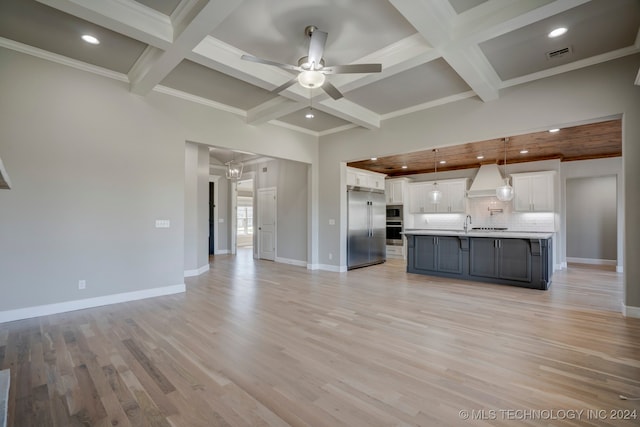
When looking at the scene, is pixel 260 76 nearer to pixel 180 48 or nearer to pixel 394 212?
pixel 180 48

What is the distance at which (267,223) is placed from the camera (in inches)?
340

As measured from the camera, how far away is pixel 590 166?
295 inches

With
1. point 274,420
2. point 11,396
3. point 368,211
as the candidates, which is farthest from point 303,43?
point 368,211

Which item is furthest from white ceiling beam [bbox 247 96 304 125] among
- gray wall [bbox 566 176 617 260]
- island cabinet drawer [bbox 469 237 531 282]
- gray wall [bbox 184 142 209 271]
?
gray wall [bbox 566 176 617 260]

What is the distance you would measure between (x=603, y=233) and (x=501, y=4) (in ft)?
28.0

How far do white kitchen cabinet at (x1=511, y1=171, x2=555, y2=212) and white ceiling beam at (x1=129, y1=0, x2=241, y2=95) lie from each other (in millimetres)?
7668

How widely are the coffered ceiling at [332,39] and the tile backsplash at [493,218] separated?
441cm

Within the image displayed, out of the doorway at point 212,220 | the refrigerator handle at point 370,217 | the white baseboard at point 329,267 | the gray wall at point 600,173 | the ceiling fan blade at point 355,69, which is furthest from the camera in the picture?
the doorway at point 212,220

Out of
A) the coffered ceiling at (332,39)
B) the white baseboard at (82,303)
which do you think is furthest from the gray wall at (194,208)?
the coffered ceiling at (332,39)

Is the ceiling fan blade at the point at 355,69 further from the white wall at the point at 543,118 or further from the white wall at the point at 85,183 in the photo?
the white wall at the point at 85,183

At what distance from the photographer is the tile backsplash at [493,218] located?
7.42 meters

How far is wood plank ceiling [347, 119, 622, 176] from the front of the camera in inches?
208

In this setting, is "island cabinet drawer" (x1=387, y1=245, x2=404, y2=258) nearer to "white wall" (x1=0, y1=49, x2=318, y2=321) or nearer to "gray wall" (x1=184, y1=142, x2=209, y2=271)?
"gray wall" (x1=184, y1=142, x2=209, y2=271)

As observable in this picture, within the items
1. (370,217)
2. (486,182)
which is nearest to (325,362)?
(370,217)
